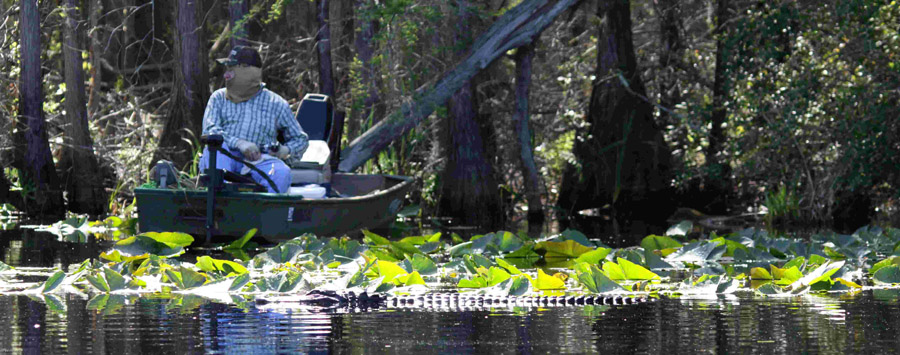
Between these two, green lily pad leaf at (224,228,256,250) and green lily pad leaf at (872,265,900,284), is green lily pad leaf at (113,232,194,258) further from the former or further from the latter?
green lily pad leaf at (872,265,900,284)

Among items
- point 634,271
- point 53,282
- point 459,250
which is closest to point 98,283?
point 53,282

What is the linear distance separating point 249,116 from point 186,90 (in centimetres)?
582

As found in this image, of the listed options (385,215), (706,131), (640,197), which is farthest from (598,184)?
(385,215)

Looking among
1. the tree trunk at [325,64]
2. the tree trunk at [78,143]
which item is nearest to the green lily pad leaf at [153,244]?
the tree trunk at [78,143]

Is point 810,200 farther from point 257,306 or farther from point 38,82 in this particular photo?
point 257,306

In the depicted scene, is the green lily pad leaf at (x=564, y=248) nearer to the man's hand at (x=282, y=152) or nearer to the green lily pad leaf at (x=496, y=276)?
the green lily pad leaf at (x=496, y=276)

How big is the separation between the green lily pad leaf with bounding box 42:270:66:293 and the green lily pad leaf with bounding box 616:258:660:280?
3066mm

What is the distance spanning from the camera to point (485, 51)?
17047 millimetres

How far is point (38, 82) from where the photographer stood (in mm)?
17141

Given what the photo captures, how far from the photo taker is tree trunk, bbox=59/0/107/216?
17.5 metres

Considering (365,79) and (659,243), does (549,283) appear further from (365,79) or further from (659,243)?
(365,79)

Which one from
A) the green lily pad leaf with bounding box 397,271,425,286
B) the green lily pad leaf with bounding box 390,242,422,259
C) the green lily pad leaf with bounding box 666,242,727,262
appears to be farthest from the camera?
the green lily pad leaf with bounding box 390,242,422,259

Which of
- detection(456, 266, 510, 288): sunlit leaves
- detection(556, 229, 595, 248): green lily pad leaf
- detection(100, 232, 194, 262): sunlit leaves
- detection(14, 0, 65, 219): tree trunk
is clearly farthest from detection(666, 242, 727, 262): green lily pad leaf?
detection(14, 0, 65, 219): tree trunk

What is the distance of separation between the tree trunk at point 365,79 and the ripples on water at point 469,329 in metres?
10.1
